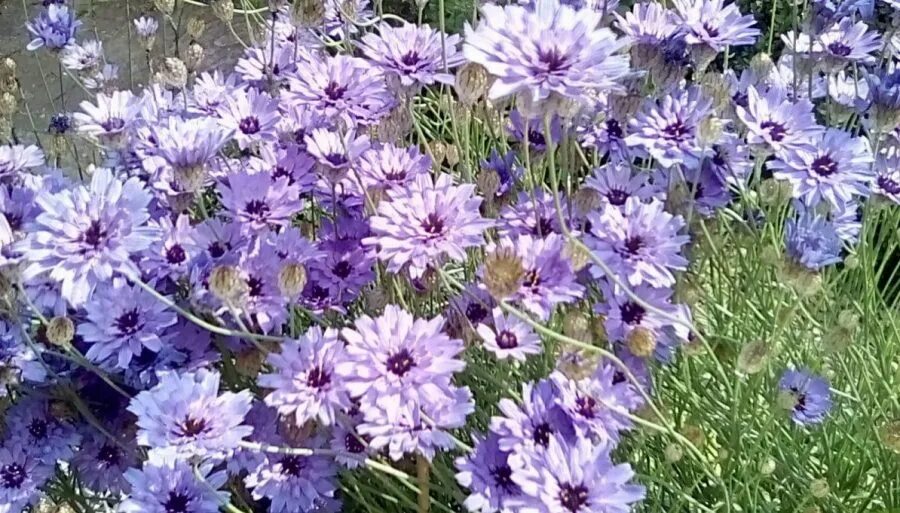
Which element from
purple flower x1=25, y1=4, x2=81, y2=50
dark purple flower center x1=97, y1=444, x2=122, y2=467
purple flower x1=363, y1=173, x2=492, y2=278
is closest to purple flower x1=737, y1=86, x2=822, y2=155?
purple flower x1=363, y1=173, x2=492, y2=278

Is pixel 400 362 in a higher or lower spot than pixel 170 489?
higher

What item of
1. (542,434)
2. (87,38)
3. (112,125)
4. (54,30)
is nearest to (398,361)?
(542,434)

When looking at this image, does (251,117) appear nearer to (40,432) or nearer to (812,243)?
(40,432)

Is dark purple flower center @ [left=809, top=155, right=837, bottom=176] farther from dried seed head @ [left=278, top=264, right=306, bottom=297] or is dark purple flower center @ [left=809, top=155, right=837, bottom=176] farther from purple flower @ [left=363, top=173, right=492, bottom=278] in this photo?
dried seed head @ [left=278, top=264, right=306, bottom=297]

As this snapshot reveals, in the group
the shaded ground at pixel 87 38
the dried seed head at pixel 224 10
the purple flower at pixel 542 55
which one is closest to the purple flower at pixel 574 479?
the purple flower at pixel 542 55

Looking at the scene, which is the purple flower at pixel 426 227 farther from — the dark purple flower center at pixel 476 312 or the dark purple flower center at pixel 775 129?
the dark purple flower center at pixel 775 129

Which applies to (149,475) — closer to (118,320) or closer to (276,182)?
(118,320)

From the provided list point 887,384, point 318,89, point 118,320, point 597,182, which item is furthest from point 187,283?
point 887,384
